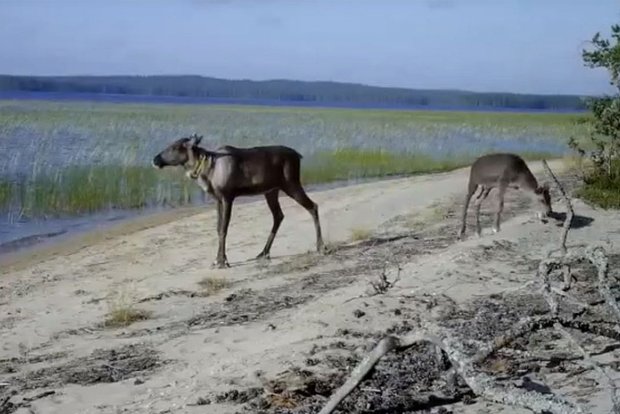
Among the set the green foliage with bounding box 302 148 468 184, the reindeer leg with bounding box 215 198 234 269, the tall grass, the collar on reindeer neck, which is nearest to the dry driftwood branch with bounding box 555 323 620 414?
the reindeer leg with bounding box 215 198 234 269

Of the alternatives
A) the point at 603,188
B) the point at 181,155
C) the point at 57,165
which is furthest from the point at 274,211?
the point at 57,165

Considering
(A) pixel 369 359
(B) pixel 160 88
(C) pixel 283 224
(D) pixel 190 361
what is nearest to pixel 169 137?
(C) pixel 283 224

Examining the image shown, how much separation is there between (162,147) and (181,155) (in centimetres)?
2226

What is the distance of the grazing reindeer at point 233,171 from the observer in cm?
1377

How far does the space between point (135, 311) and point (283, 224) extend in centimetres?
720

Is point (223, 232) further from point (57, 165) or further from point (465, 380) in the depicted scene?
point (57, 165)

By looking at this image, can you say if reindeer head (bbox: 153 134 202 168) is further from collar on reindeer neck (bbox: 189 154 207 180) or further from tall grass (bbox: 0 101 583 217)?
tall grass (bbox: 0 101 583 217)

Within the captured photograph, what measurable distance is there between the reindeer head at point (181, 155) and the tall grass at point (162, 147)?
28.3 feet

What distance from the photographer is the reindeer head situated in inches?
551

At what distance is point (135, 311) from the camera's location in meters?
10.9

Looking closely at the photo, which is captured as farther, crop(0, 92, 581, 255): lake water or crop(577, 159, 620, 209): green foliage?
crop(0, 92, 581, 255): lake water

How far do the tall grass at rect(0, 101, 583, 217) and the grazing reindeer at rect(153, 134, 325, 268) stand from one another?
802cm

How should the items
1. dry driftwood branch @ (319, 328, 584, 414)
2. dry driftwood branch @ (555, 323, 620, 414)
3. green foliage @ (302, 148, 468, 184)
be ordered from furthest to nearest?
1. green foliage @ (302, 148, 468, 184)
2. dry driftwood branch @ (555, 323, 620, 414)
3. dry driftwood branch @ (319, 328, 584, 414)

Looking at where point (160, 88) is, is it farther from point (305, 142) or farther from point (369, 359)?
point (369, 359)
